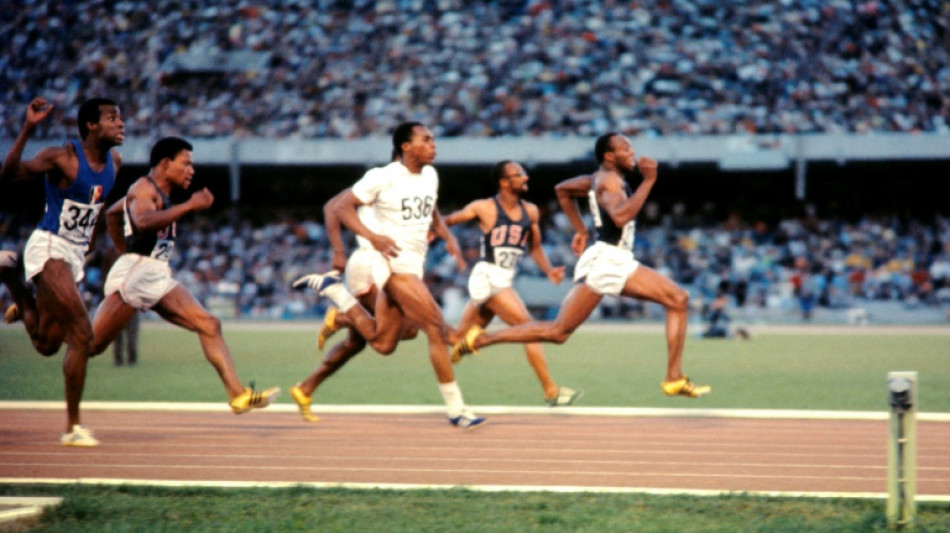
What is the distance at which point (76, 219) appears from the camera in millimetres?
7984

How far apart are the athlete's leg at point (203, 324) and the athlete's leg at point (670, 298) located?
3.12m

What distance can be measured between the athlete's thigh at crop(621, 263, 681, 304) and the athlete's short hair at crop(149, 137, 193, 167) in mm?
3553

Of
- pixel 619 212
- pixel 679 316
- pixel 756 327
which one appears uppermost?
pixel 619 212

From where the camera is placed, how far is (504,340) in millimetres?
9562

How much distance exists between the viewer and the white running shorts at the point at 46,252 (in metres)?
7.91

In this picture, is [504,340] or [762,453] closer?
[762,453]

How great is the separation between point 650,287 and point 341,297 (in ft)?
8.08

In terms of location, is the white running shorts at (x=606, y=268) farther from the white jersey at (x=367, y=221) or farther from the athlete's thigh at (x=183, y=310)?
the athlete's thigh at (x=183, y=310)

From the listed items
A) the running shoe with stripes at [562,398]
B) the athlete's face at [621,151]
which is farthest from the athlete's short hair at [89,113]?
the running shoe with stripes at [562,398]

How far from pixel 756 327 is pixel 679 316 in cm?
2231

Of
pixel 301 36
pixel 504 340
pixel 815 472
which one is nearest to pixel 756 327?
pixel 301 36

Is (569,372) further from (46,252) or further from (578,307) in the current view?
(46,252)

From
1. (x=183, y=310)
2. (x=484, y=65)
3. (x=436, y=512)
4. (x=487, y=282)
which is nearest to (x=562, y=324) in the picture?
(x=487, y=282)

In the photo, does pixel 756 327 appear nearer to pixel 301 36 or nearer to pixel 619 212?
pixel 301 36
